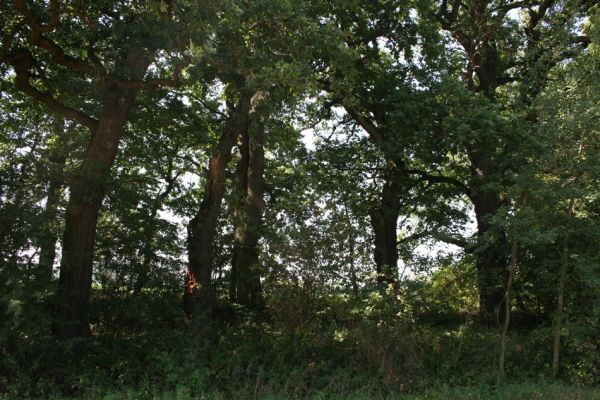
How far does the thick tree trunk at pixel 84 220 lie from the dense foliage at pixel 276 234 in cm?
4

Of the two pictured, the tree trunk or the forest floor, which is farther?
the tree trunk

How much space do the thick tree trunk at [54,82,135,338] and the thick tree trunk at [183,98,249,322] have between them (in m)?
2.81

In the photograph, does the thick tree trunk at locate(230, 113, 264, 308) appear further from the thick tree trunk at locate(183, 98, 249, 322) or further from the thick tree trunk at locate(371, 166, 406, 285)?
the thick tree trunk at locate(371, 166, 406, 285)

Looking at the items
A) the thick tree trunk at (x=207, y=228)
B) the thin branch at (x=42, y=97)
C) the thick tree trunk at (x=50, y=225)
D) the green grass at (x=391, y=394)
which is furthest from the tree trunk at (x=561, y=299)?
the thin branch at (x=42, y=97)

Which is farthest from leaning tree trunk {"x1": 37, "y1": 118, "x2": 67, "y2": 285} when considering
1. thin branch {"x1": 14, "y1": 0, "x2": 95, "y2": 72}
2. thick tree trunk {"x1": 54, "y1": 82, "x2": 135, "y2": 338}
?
thin branch {"x1": 14, "y1": 0, "x2": 95, "y2": 72}

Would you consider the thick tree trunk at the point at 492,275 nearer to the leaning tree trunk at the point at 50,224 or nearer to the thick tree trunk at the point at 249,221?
the thick tree trunk at the point at 249,221

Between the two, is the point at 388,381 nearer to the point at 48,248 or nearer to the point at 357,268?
the point at 357,268

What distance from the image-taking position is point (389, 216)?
57.8ft

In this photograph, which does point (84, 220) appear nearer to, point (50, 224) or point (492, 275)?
point (50, 224)

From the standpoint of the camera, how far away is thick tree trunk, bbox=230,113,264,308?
1220 centimetres

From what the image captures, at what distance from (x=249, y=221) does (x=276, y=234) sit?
300 cm

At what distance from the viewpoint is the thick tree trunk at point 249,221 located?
12.2 meters

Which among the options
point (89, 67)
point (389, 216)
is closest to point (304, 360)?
point (89, 67)

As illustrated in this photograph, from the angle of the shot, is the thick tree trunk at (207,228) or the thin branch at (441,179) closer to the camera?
Answer: the thick tree trunk at (207,228)
